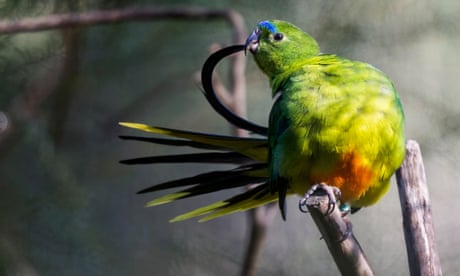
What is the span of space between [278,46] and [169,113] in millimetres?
962

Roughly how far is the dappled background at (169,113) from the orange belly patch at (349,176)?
71 centimetres

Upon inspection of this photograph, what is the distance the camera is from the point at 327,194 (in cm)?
165

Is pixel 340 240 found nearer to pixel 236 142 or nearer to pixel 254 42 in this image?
pixel 236 142

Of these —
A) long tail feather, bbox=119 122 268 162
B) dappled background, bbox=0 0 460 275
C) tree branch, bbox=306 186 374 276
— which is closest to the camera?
tree branch, bbox=306 186 374 276

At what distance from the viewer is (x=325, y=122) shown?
1712mm

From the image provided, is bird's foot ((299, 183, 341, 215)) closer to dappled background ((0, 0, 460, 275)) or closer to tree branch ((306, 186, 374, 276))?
tree branch ((306, 186, 374, 276))

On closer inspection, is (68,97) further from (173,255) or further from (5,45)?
(173,255)

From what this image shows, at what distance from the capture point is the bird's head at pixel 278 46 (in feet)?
6.57

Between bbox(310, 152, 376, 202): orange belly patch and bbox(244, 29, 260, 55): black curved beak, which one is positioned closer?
bbox(310, 152, 376, 202): orange belly patch

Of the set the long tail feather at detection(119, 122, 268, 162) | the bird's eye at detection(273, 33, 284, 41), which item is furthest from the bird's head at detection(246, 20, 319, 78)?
the long tail feather at detection(119, 122, 268, 162)

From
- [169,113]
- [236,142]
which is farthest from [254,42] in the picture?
[169,113]

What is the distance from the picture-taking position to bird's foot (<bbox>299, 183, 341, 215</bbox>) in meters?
1.58

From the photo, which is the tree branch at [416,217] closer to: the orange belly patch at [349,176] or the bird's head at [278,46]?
the orange belly patch at [349,176]

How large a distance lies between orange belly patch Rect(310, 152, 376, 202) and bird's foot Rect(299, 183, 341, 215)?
0.02 m
